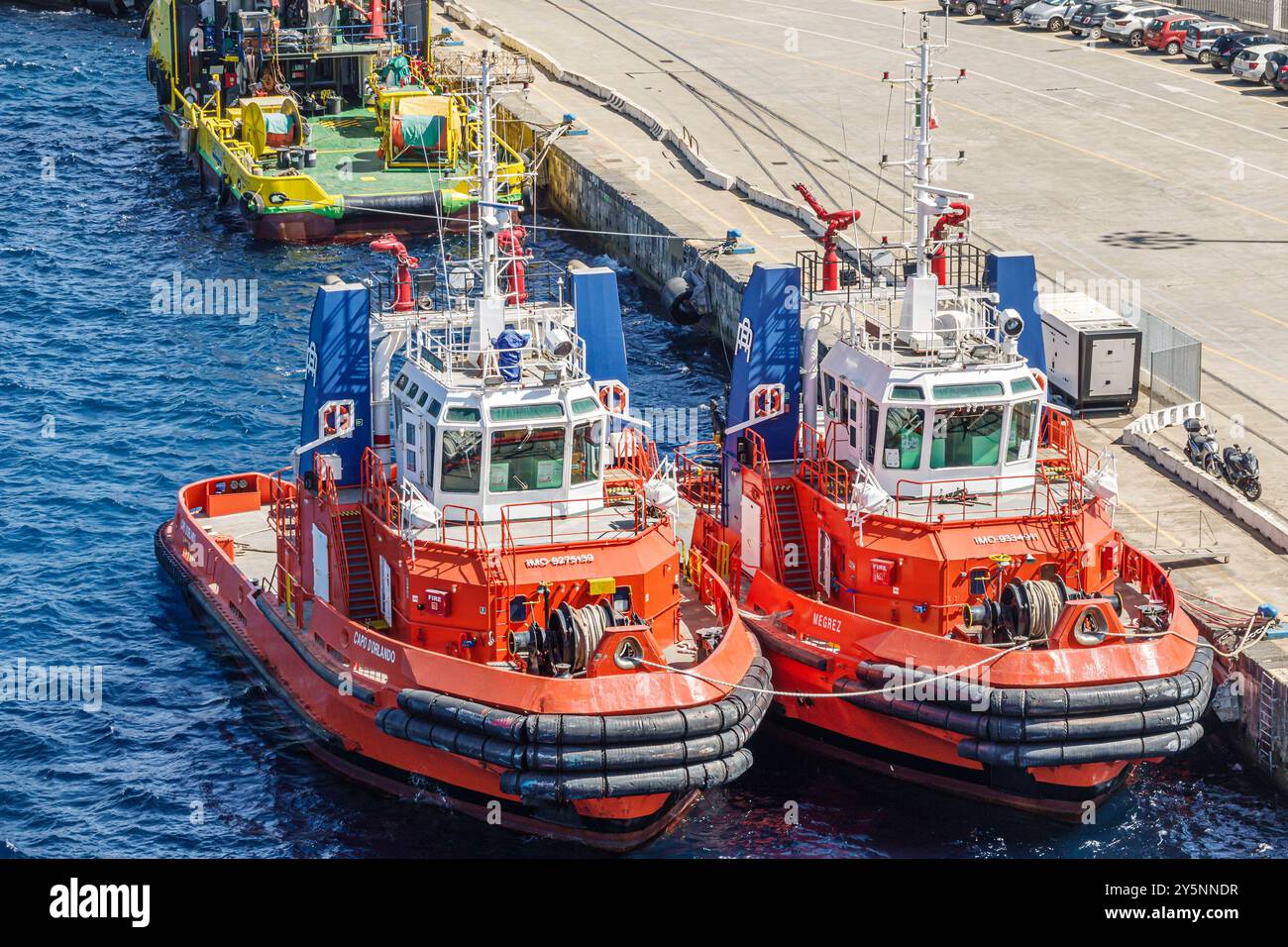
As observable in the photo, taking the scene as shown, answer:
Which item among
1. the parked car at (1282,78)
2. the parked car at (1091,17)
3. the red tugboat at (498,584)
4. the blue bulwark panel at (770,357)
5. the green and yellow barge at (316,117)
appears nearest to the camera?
the red tugboat at (498,584)

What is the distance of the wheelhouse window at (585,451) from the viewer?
30719mm

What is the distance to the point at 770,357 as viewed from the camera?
34469 mm

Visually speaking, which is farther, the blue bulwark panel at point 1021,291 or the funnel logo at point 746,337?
the blue bulwark panel at point 1021,291

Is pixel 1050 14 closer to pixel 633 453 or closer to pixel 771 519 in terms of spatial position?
pixel 771 519

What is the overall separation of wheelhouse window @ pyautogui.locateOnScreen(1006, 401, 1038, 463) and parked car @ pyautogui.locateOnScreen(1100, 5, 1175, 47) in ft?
168

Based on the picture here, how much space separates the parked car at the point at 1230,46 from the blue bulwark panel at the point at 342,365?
50136mm

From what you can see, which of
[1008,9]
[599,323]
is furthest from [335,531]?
[1008,9]

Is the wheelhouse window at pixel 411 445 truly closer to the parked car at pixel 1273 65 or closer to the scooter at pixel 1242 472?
the scooter at pixel 1242 472

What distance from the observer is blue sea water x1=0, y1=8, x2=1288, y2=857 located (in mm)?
30531

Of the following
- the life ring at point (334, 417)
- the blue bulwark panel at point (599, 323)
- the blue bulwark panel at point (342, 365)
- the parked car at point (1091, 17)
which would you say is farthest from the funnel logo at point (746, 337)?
the parked car at point (1091, 17)

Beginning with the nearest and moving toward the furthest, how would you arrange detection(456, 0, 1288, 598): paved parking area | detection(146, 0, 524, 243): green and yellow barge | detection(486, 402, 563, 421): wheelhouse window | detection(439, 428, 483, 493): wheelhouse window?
detection(486, 402, 563, 421): wheelhouse window, detection(439, 428, 483, 493): wheelhouse window, detection(456, 0, 1288, 598): paved parking area, detection(146, 0, 524, 243): green and yellow barge

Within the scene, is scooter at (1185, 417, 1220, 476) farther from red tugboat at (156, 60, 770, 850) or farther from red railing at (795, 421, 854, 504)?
red tugboat at (156, 60, 770, 850)

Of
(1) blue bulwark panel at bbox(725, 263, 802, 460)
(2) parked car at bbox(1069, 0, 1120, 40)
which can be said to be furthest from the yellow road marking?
(2) parked car at bbox(1069, 0, 1120, 40)

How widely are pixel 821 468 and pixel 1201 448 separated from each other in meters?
9.81
